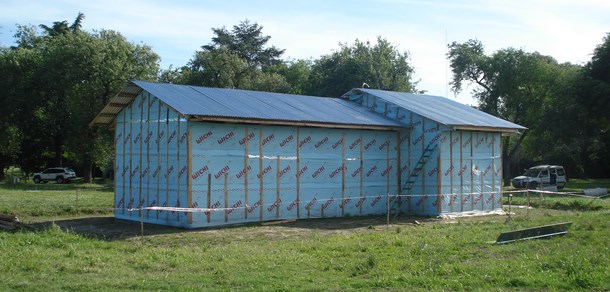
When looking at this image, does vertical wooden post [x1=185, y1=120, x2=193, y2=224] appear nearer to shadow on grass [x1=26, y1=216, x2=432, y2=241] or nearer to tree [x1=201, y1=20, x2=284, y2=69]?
shadow on grass [x1=26, y1=216, x2=432, y2=241]

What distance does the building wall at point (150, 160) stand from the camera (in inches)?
812

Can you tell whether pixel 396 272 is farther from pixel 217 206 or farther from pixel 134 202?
pixel 134 202

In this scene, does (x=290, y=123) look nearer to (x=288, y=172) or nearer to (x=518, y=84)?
(x=288, y=172)

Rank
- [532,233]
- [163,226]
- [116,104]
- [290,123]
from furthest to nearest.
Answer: [116,104], [290,123], [163,226], [532,233]

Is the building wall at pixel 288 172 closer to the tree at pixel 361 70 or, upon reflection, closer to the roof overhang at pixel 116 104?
the roof overhang at pixel 116 104

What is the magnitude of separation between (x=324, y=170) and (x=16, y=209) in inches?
488

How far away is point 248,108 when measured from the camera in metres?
22.2

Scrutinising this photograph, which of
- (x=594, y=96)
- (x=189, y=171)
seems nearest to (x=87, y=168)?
(x=189, y=171)

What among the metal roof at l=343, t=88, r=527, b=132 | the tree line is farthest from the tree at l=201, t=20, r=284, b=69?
the metal roof at l=343, t=88, r=527, b=132

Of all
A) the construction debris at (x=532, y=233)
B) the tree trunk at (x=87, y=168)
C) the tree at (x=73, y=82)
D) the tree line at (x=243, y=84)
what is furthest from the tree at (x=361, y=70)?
the construction debris at (x=532, y=233)

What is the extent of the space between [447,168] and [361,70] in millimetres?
32328

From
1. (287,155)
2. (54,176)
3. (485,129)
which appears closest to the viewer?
(287,155)

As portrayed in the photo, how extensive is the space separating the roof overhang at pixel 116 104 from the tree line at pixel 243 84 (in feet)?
73.5

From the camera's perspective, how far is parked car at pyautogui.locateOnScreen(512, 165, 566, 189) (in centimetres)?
4472
